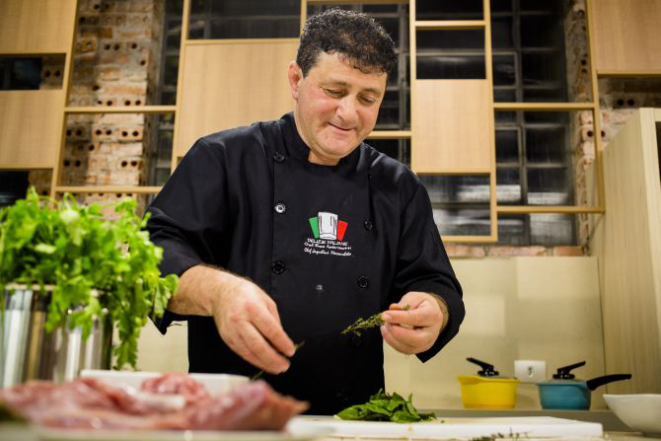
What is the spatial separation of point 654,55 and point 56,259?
320 cm

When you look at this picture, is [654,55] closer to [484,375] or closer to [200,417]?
[484,375]

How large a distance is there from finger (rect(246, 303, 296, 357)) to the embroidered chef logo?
56 centimetres

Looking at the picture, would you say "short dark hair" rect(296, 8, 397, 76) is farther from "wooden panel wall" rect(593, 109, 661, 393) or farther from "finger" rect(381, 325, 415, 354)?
"wooden panel wall" rect(593, 109, 661, 393)

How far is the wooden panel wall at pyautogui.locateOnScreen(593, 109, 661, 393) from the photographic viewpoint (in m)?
2.59

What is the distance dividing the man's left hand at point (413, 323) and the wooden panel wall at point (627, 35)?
2.33m

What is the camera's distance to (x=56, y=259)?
2.56 feet

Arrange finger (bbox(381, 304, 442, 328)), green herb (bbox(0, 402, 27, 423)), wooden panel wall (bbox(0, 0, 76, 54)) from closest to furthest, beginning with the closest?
1. green herb (bbox(0, 402, 27, 423))
2. finger (bbox(381, 304, 442, 328))
3. wooden panel wall (bbox(0, 0, 76, 54))

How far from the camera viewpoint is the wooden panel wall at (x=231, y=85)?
3.25m

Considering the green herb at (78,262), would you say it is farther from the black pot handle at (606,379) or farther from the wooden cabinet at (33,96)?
the wooden cabinet at (33,96)

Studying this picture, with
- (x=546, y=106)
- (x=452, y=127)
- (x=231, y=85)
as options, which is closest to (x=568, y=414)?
(x=452, y=127)

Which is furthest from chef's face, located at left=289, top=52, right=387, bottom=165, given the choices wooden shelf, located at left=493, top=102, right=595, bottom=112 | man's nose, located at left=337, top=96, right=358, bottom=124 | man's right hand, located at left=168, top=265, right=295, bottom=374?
wooden shelf, located at left=493, top=102, right=595, bottom=112

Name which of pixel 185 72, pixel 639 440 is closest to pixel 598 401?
pixel 639 440

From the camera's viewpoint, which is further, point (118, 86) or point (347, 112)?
point (118, 86)

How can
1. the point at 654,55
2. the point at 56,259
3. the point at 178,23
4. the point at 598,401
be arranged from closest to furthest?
the point at 56,259
the point at 598,401
the point at 654,55
the point at 178,23
